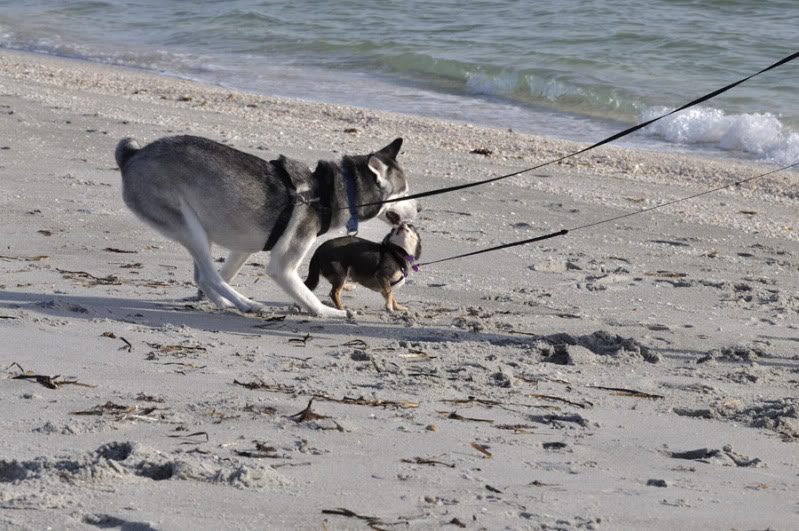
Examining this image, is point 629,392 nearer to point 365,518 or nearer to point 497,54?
point 365,518

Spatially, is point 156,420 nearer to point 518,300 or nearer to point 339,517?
point 339,517

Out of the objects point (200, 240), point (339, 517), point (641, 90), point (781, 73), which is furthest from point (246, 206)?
point (781, 73)

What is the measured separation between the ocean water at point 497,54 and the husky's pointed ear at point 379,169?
997cm

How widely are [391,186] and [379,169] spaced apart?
0.21 metres

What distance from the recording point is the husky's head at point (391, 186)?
22.9 ft

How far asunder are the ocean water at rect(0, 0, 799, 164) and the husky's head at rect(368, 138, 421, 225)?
972 cm

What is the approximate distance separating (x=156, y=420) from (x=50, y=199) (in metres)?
5.04

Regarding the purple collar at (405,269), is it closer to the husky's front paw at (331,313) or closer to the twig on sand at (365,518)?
the husky's front paw at (331,313)

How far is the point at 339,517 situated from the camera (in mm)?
3461

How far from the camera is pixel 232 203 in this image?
21.4 feet

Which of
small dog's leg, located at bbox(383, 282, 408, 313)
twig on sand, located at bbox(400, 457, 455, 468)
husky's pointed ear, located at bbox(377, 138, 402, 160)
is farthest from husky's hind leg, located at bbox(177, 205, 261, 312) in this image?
twig on sand, located at bbox(400, 457, 455, 468)

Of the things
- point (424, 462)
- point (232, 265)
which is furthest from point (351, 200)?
point (424, 462)

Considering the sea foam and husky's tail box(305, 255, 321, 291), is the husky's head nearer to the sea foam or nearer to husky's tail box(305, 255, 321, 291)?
husky's tail box(305, 255, 321, 291)

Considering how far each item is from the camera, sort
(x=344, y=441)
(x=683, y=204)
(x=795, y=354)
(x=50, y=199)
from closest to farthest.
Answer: (x=344, y=441) → (x=795, y=354) → (x=50, y=199) → (x=683, y=204)
